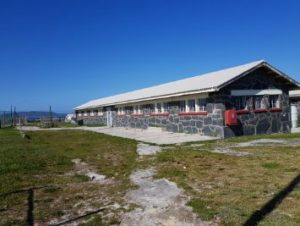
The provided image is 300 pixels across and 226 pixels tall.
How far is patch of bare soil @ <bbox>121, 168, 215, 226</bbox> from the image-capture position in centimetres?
571

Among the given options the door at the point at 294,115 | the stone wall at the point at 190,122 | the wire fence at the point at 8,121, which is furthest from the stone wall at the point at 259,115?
the wire fence at the point at 8,121

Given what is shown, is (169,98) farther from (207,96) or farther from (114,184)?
(114,184)

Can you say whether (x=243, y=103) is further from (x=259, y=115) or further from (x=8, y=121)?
(x=8, y=121)

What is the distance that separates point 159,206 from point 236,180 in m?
2.46

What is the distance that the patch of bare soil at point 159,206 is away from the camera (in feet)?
18.7

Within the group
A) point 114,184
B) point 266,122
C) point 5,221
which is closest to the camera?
point 5,221

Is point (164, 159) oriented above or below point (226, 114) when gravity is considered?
below

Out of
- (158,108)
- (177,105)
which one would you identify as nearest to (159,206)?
(177,105)

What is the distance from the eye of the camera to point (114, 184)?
866 cm

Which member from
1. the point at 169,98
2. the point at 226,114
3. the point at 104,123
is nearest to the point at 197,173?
the point at 226,114

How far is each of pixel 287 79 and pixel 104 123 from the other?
28263mm

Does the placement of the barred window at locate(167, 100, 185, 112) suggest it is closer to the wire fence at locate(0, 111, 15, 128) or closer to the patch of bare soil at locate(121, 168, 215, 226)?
the patch of bare soil at locate(121, 168, 215, 226)

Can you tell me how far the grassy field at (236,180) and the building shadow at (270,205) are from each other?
0.21 feet

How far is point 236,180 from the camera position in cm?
825
